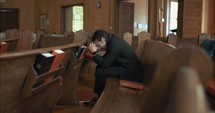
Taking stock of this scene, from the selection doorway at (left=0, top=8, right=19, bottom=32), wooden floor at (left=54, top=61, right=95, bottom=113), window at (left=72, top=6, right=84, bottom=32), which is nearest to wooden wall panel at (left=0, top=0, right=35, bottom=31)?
doorway at (left=0, top=8, right=19, bottom=32)

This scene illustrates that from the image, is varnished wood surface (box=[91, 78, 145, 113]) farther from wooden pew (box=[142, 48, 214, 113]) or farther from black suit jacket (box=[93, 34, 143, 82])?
wooden pew (box=[142, 48, 214, 113])

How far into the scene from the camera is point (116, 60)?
3.57 m

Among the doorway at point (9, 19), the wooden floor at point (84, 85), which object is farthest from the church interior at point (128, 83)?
the doorway at point (9, 19)

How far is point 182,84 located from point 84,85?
4.76 meters

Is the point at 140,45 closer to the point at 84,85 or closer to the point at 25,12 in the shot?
the point at 84,85

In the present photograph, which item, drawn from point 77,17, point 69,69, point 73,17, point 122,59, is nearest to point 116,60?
point 122,59

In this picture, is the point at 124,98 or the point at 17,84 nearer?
the point at 17,84

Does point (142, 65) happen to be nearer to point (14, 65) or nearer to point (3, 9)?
point (14, 65)

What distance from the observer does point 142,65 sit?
3248 millimetres

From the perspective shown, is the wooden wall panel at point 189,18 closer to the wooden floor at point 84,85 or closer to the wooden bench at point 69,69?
the wooden floor at point 84,85

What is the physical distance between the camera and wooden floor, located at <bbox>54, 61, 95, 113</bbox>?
3572 mm

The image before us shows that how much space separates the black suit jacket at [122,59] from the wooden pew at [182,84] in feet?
8.74

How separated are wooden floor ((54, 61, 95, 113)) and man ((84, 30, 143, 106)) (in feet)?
1.29

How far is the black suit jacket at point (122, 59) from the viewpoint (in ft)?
11.1
